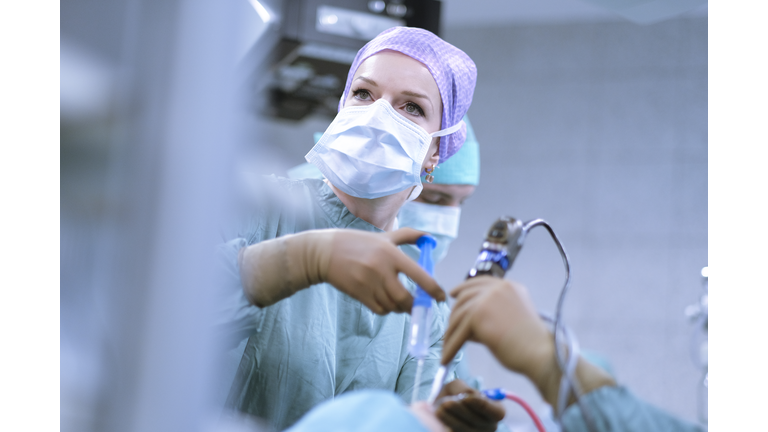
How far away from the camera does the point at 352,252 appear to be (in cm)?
88

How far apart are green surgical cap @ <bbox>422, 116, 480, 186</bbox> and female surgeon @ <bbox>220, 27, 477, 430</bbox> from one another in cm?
46

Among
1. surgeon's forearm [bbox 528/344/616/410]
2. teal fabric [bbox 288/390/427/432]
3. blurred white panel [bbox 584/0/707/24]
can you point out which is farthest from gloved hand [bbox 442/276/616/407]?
blurred white panel [bbox 584/0/707/24]

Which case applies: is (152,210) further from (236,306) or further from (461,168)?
(461,168)

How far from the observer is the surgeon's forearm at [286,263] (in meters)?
0.89

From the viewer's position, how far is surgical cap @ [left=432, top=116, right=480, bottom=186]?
1.71m

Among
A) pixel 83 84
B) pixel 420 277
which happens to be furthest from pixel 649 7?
pixel 83 84

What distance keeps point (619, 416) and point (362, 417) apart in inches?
12.8

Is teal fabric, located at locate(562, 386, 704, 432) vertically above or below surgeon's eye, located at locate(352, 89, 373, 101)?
below

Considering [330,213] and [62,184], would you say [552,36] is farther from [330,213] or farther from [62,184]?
[62,184]

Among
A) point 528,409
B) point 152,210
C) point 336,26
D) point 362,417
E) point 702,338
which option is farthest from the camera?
point 336,26

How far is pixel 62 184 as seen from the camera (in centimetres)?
46

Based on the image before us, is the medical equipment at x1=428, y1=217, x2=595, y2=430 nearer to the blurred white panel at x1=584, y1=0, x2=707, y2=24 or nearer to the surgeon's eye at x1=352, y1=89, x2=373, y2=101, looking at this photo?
the surgeon's eye at x1=352, y1=89, x2=373, y2=101

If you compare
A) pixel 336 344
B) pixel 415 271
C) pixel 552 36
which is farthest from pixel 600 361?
pixel 552 36
